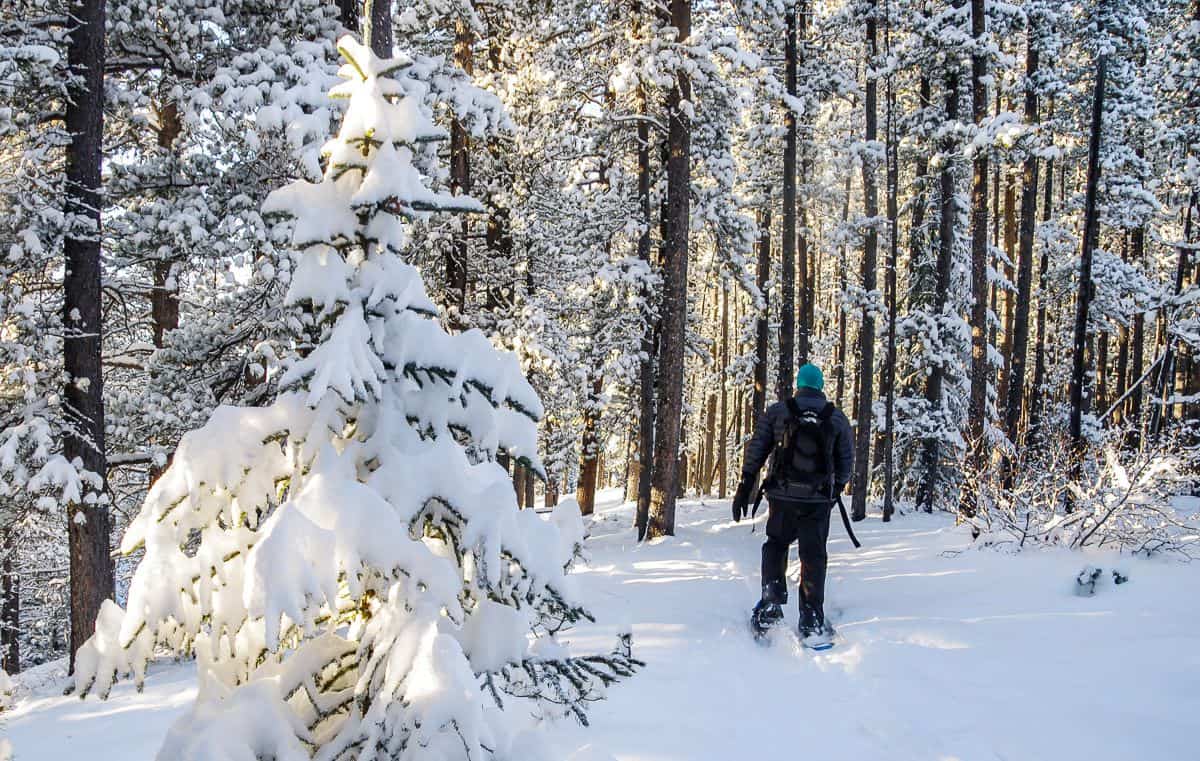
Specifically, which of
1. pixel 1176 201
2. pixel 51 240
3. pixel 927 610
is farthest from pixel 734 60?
pixel 1176 201

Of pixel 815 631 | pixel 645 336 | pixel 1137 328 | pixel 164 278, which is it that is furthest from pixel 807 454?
pixel 1137 328

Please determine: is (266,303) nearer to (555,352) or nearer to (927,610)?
(555,352)

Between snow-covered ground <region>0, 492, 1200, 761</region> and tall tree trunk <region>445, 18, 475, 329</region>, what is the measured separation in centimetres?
759

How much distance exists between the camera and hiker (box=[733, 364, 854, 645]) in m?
6.65

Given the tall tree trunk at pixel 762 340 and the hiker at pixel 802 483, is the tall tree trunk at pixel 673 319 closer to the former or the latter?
the hiker at pixel 802 483

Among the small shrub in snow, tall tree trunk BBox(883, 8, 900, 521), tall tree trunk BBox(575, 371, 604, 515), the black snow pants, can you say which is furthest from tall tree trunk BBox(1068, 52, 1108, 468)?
the black snow pants

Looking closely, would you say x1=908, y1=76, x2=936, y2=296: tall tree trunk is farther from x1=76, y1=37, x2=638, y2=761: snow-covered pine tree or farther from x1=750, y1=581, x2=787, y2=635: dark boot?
x1=76, y1=37, x2=638, y2=761: snow-covered pine tree

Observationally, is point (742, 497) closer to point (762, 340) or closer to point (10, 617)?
point (762, 340)

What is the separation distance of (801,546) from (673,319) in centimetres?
669

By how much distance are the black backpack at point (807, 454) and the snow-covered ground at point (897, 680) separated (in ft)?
4.56

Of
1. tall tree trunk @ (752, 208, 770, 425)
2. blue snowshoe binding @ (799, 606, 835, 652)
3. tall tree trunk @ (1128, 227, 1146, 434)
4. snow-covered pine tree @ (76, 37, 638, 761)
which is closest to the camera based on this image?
snow-covered pine tree @ (76, 37, 638, 761)

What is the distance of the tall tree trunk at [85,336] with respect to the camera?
358 inches

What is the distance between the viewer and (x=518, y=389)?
2.81 m

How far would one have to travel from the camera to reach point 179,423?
A: 10227 mm
